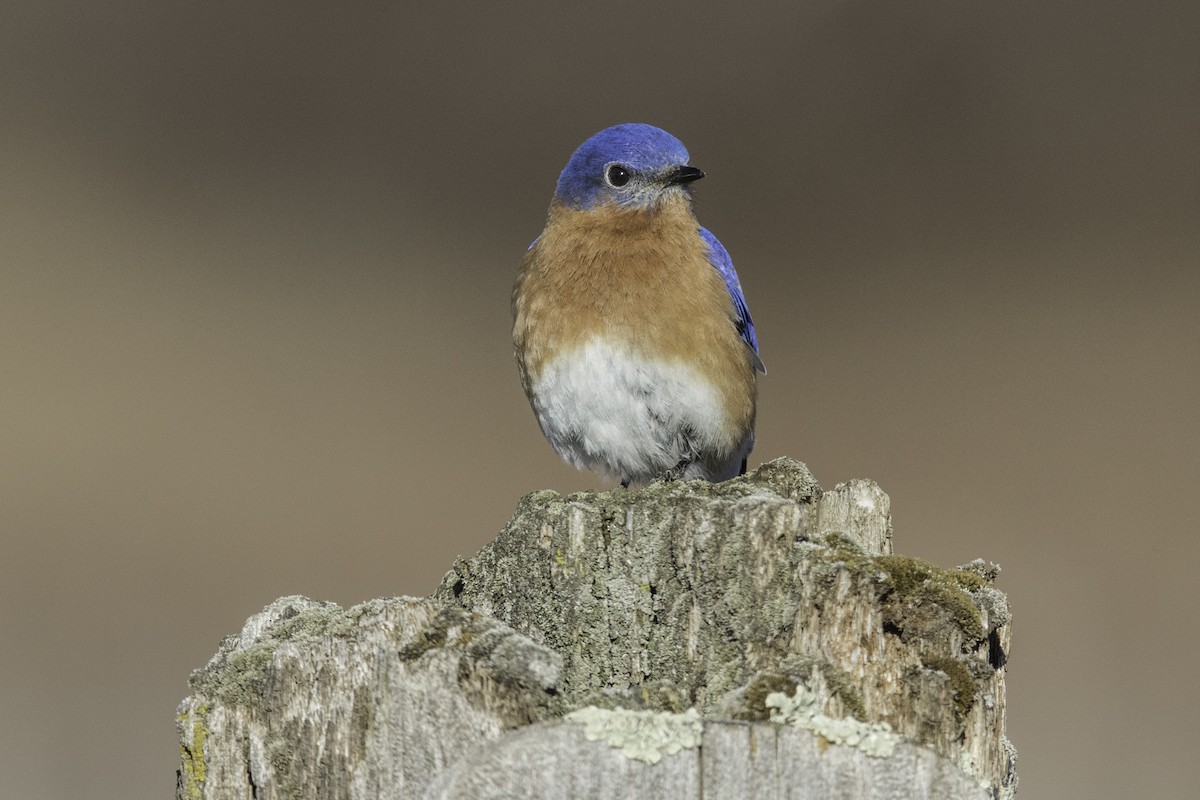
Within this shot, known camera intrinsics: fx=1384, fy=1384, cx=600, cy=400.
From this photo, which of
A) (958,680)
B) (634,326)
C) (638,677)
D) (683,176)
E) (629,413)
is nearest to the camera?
(958,680)

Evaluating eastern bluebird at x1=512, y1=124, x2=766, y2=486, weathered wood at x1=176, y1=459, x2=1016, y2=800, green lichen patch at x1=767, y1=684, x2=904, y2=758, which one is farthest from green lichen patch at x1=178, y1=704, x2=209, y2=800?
eastern bluebird at x1=512, y1=124, x2=766, y2=486

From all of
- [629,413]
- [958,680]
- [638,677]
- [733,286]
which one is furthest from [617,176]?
[958,680]

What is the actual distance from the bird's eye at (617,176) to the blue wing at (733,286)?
0.39 m

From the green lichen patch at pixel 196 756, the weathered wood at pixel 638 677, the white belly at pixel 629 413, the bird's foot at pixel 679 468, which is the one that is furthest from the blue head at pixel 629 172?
the green lichen patch at pixel 196 756

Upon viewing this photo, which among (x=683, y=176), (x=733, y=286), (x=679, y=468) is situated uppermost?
(x=683, y=176)

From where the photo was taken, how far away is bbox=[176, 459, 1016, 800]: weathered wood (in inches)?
80.1

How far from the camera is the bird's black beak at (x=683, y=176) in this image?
18.1 feet

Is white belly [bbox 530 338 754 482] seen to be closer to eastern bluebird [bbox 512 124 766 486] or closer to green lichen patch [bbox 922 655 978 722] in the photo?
eastern bluebird [bbox 512 124 766 486]

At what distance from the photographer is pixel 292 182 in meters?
7.43

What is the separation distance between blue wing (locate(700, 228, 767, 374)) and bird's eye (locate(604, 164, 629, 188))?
15.4 inches

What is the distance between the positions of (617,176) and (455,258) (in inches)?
90.5

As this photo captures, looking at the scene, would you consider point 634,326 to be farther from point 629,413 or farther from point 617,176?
point 617,176

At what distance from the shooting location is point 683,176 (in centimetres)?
552

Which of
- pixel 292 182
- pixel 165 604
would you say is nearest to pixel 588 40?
pixel 292 182
